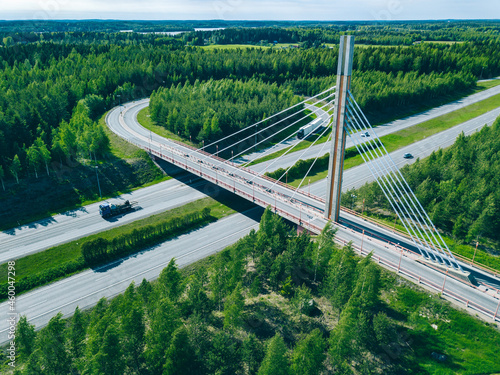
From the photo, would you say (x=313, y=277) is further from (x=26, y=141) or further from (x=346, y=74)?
(x=26, y=141)

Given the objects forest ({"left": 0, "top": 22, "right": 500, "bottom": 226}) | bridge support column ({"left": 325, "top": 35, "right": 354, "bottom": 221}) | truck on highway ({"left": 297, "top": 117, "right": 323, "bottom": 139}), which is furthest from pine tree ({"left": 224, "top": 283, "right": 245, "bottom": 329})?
truck on highway ({"left": 297, "top": 117, "right": 323, "bottom": 139})

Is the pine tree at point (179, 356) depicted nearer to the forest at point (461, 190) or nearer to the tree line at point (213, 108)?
the forest at point (461, 190)

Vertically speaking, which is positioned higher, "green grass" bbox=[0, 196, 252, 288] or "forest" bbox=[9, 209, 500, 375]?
"forest" bbox=[9, 209, 500, 375]

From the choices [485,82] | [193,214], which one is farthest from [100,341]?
[485,82]

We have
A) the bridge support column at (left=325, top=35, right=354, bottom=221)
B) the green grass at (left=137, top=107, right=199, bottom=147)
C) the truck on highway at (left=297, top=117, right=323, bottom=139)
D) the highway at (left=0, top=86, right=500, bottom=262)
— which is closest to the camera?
the bridge support column at (left=325, top=35, right=354, bottom=221)

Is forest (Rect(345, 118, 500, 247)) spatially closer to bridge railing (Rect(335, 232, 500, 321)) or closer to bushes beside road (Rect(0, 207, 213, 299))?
bridge railing (Rect(335, 232, 500, 321))

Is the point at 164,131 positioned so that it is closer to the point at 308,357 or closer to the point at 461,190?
the point at 461,190

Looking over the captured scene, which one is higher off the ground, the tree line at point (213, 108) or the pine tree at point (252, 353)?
the tree line at point (213, 108)

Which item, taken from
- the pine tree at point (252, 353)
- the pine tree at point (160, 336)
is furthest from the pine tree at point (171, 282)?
the pine tree at point (252, 353)
